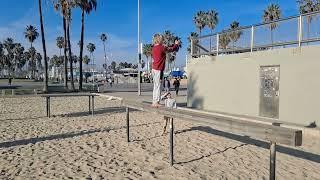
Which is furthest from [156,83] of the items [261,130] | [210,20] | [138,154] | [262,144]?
[210,20]

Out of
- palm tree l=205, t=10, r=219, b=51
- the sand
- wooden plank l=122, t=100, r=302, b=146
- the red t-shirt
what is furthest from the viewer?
palm tree l=205, t=10, r=219, b=51

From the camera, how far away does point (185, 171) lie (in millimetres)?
7109

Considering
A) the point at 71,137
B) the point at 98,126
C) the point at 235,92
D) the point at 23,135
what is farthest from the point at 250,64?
the point at 23,135

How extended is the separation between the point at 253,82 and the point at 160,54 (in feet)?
27.0

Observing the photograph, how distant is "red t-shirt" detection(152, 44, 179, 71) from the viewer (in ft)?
25.7

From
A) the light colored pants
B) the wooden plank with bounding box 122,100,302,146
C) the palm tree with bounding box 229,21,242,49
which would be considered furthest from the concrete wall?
the wooden plank with bounding box 122,100,302,146

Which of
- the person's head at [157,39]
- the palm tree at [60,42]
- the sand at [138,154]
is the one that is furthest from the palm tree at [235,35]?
the palm tree at [60,42]

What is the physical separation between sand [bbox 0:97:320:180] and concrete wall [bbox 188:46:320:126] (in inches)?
130

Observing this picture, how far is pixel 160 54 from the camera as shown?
26.0 feet

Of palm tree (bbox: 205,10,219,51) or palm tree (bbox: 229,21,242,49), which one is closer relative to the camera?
palm tree (bbox: 229,21,242,49)

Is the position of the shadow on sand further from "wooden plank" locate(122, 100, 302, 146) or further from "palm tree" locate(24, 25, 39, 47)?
"palm tree" locate(24, 25, 39, 47)

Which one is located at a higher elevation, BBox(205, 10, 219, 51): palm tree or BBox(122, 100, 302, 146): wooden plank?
BBox(205, 10, 219, 51): palm tree

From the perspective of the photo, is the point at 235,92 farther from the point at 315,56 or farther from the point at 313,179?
the point at 313,179

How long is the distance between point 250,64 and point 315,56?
3.23 meters
